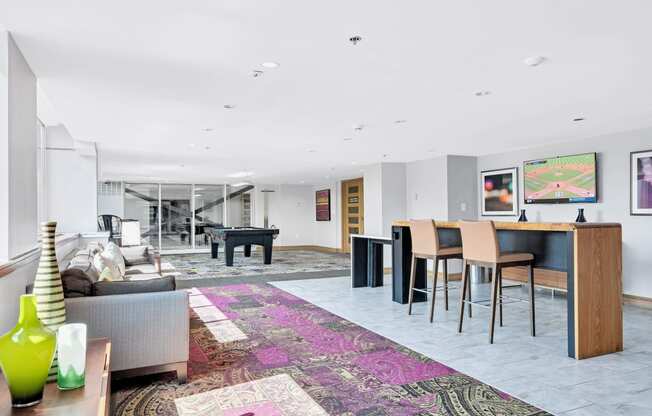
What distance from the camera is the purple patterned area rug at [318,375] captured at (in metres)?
2.51

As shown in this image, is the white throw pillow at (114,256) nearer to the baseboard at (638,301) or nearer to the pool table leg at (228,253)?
the pool table leg at (228,253)

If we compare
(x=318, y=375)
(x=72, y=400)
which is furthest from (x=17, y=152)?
(x=318, y=375)

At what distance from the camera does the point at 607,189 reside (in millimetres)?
5570

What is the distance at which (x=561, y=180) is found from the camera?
6090 mm

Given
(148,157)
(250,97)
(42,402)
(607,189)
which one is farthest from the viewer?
(148,157)

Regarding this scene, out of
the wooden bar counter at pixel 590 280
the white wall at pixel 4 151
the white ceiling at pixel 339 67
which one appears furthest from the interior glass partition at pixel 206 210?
the wooden bar counter at pixel 590 280

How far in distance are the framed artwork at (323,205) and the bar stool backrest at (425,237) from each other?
27.5 ft

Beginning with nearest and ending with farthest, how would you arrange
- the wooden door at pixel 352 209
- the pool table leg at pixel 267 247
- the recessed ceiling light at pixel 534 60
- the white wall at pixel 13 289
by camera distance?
1. the white wall at pixel 13 289
2. the recessed ceiling light at pixel 534 60
3. the pool table leg at pixel 267 247
4. the wooden door at pixel 352 209

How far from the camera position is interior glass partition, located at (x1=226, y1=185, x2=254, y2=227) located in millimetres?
13844

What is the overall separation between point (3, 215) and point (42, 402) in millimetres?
1386

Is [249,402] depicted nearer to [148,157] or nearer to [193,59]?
[193,59]

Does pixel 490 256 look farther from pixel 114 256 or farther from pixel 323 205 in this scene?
pixel 323 205

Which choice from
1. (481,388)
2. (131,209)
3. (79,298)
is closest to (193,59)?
(79,298)

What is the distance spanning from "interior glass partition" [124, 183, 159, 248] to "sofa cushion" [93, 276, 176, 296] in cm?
1018
